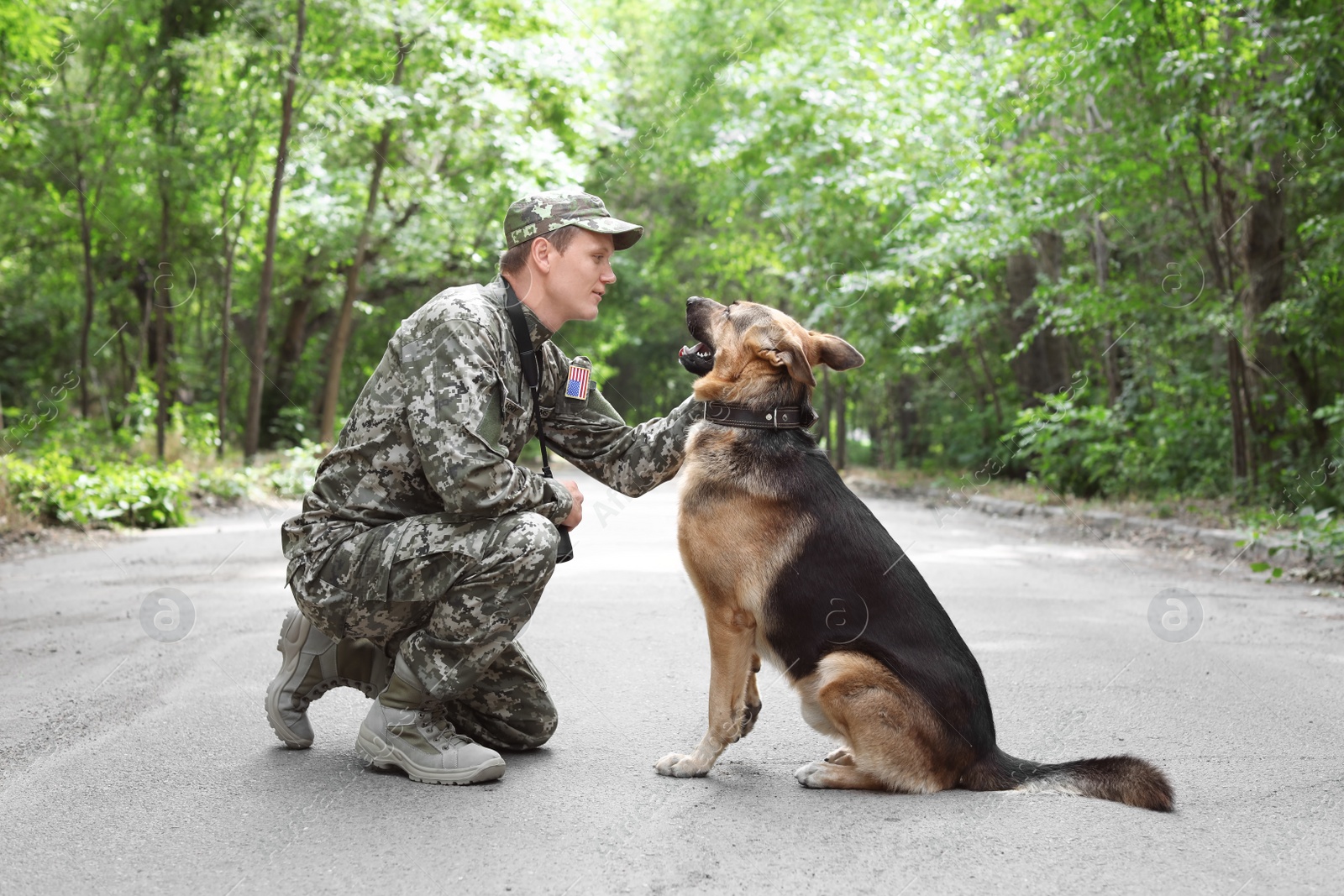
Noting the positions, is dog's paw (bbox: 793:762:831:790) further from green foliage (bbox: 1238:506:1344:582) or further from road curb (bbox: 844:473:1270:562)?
road curb (bbox: 844:473:1270:562)

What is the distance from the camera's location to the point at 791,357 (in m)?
4.01

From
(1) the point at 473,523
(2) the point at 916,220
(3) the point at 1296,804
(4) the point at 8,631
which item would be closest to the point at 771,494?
→ (1) the point at 473,523

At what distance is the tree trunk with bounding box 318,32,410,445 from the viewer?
19094 mm

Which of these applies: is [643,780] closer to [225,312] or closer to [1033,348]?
[225,312]

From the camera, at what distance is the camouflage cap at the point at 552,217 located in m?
4.04

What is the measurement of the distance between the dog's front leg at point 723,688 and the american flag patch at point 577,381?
1066mm

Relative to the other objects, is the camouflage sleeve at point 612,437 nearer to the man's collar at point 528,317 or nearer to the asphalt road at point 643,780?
the man's collar at point 528,317

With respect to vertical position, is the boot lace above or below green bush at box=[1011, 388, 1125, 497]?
below

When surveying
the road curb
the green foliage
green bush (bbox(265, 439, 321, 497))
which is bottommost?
green bush (bbox(265, 439, 321, 497))

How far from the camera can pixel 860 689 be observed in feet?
11.5

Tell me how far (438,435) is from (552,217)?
37.1 inches

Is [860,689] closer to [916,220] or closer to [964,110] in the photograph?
[916,220]

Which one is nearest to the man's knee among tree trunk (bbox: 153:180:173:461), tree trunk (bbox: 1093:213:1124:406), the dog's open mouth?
the dog's open mouth

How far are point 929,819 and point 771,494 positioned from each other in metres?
1.15
